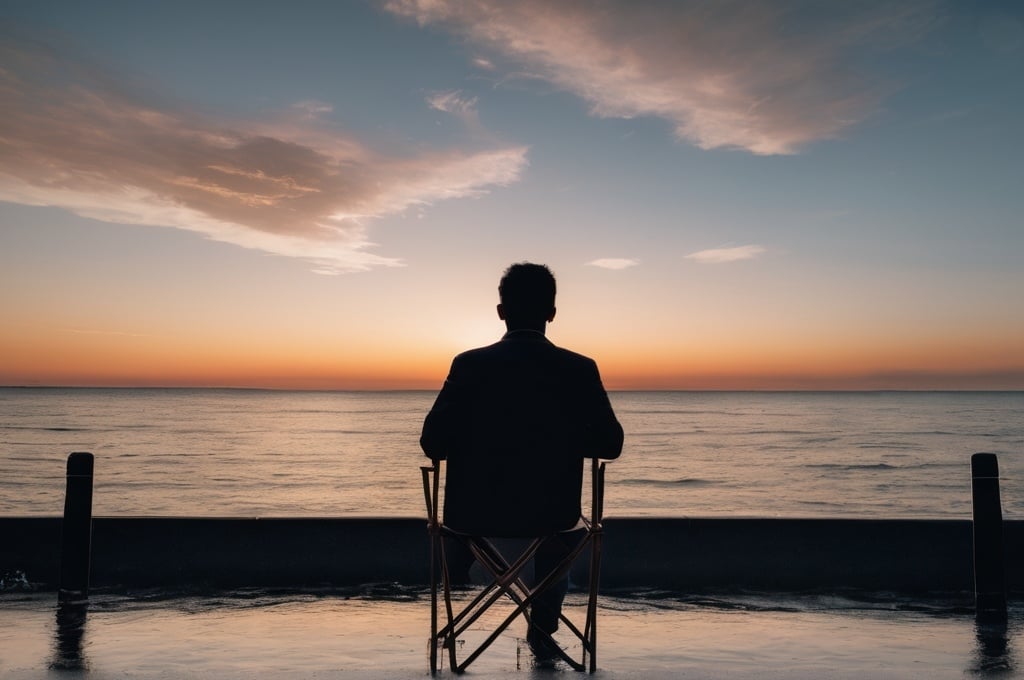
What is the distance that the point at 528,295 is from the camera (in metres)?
3.76

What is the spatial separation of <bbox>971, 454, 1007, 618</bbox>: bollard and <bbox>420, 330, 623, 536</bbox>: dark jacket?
389 centimetres

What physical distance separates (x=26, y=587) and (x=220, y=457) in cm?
2883

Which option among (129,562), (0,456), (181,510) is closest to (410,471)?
(181,510)

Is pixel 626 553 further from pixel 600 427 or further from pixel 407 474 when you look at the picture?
pixel 407 474

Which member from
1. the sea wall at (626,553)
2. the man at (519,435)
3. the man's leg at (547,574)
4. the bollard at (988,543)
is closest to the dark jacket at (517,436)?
the man at (519,435)

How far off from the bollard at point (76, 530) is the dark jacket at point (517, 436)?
3770mm

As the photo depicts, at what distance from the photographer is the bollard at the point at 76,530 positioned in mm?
5961

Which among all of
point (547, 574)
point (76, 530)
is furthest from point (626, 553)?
point (76, 530)

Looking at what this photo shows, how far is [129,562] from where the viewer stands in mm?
6781

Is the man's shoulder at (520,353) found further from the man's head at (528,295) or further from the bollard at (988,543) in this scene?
the bollard at (988,543)

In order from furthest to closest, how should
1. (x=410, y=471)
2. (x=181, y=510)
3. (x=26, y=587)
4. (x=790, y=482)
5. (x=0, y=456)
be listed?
(x=0, y=456) → (x=410, y=471) → (x=790, y=482) → (x=181, y=510) → (x=26, y=587)

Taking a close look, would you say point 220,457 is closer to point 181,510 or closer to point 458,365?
point 181,510

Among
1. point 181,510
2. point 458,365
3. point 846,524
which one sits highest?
point 458,365

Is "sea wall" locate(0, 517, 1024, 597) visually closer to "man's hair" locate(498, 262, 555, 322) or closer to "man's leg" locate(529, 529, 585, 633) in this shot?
"man's leg" locate(529, 529, 585, 633)
